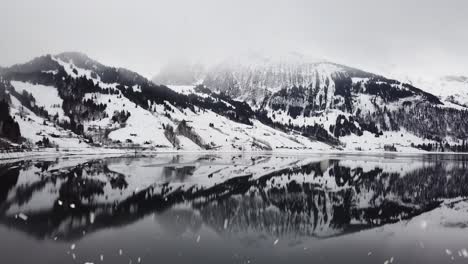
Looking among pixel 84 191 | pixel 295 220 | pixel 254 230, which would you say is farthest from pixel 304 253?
pixel 84 191

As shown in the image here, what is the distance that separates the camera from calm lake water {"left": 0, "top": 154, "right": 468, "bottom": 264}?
73.7ft

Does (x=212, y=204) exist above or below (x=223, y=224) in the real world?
above

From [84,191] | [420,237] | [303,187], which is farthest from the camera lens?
[303,187]

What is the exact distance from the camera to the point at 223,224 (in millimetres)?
30531

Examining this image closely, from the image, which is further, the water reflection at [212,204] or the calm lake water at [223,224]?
the water reflection at [212,204]

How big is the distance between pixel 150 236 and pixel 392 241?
16925mm

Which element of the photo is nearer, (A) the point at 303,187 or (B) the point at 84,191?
(B) the point at 84,191

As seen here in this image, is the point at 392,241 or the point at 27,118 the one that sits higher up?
the point at 27,118

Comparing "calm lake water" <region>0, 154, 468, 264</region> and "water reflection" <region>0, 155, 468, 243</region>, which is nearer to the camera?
"calm lake water" <region>0, 154, 468, 264</region>

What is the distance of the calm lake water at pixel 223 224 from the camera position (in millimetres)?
22469

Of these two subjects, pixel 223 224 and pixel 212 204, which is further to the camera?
pixel 212 204

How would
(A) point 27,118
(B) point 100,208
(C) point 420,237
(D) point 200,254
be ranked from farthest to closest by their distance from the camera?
(A) point 27,118 < (B) point 100,208 < (C) point 420,237 < (D) point 200,254

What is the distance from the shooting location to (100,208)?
36.2 metres

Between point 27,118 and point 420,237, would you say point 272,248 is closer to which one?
point 420,237
